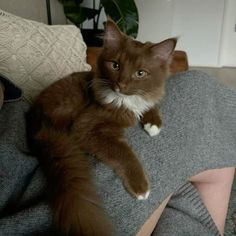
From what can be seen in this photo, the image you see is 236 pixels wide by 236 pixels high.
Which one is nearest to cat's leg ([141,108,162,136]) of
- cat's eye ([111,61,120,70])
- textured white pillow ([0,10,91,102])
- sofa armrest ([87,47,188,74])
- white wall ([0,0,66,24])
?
cat's eye ([111,61,120,70])

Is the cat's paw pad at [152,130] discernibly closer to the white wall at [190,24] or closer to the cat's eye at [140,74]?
the cat's eye at [140,74]

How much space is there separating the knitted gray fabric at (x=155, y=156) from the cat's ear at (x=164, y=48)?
0.24 feet

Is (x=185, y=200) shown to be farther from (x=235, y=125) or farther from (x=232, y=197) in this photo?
(x=232, y=197)

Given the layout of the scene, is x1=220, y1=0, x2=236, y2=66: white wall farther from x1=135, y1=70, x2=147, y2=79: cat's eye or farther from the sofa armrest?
x1=135, y1=70, x2=147, y2=79: cat's eye

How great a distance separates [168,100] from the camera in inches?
36.6

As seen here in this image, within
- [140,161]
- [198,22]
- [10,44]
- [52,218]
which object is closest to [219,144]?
[140,161]

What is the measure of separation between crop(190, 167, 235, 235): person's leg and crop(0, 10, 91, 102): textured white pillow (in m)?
0.57

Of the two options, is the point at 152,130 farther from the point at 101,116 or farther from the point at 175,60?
the point at 175,60

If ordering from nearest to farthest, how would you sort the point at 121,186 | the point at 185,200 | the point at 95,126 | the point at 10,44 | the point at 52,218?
the point at 52,218 < the point at 121,186 < the point at 95,126 < the point at 185,200 < the point at 10,44

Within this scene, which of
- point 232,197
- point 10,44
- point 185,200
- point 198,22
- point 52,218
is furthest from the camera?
point 198,22

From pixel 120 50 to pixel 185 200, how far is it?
447 mm

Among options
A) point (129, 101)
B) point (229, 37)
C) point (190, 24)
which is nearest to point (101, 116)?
point (129, 101)

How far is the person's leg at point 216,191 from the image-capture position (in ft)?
3.36

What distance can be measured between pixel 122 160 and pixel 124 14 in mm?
1499
